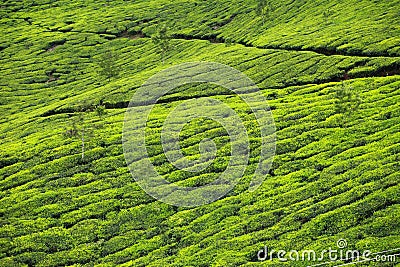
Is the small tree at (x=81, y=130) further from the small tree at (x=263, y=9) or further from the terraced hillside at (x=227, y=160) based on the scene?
the small tree at (x=263, y=9)

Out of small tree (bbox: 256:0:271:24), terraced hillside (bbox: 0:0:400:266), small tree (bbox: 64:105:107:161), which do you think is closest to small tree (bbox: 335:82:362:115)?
terraced hillside (bbox: 0:0:400:266)

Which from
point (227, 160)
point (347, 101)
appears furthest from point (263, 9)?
point (227, 160)

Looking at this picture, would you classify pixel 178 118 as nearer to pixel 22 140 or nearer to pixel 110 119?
pixel 110 119

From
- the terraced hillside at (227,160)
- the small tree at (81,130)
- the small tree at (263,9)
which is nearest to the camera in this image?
the terraced hillside at (227,160)

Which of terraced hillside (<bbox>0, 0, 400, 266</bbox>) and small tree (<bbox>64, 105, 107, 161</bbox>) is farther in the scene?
small tree (<bbox>64, 105, 107, 161</bbox>)

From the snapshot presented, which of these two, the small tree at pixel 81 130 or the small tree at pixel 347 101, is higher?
the small tree at pixel 81 130

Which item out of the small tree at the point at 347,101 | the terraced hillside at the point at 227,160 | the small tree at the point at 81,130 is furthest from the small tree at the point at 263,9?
the small tree at the point at 347,101

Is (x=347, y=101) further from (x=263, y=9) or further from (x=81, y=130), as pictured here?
(x=263, y=9)

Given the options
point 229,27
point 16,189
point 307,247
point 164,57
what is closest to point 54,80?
point 164,57

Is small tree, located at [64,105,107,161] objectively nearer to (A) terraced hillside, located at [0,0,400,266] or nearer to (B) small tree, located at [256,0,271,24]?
(A) terraced hillside, located at [0,0,400,266]
